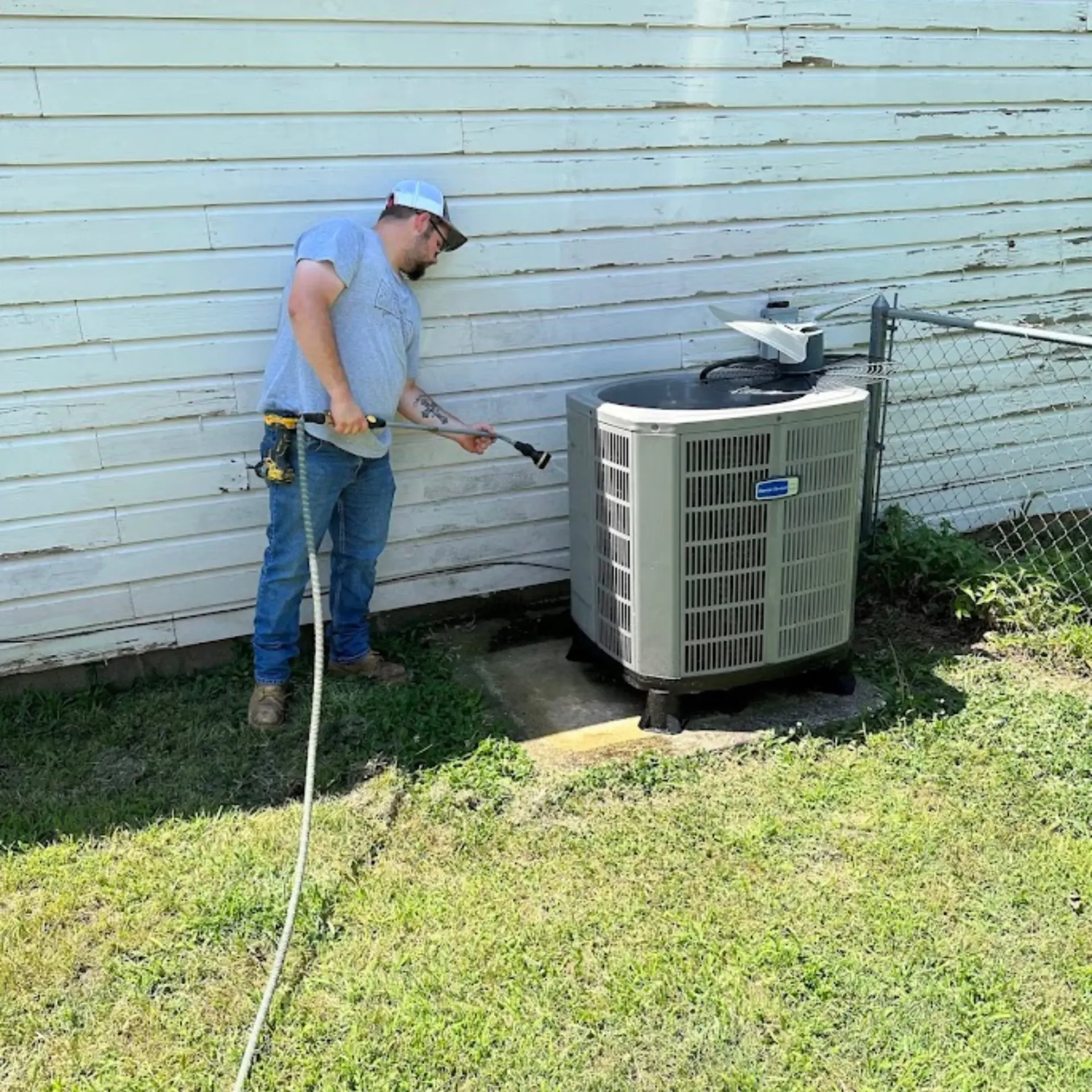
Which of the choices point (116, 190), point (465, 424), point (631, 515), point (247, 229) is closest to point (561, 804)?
point (631, 515)

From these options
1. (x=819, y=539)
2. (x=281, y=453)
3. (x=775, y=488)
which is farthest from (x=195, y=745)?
(x=819, y=539)

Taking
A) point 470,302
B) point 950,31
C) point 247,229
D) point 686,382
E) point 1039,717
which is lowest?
point 1039,717

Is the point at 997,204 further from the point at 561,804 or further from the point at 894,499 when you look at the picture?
the point at 561,804

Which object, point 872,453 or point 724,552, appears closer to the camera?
point 724,552

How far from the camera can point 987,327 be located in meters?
4.05

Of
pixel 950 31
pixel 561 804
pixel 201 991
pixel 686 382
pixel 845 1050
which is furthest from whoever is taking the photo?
pixel 950 31

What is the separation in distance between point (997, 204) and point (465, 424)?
8.88 feet

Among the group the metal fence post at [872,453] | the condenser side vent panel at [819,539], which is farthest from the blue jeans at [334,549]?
the metal fence post at [872,453]

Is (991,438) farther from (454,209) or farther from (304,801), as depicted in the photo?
(304,801)

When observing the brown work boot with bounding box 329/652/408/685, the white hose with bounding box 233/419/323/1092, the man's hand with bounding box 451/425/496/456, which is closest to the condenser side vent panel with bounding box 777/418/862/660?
the man's hand with bounding box 451/425/496/456

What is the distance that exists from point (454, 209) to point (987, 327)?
6.82 ft

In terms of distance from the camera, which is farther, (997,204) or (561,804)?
(997,204)

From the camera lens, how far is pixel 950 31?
4.37 m

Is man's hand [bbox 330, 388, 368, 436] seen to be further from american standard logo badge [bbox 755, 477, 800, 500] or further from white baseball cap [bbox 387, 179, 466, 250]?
american standard logo badge [bbox 755, 477, 800, 500]
